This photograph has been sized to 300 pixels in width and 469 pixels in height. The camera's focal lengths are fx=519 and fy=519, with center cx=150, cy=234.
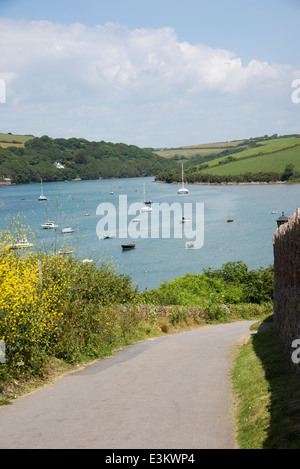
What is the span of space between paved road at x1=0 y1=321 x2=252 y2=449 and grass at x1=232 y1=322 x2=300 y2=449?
280mm

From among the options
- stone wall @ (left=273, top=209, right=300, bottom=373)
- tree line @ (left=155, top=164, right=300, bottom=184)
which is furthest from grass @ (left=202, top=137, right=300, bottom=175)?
stone wall @ (left=273, top=209, right=300, bottom=373)

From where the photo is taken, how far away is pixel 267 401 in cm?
828

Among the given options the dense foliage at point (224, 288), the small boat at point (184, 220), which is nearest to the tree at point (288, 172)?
the small boat at point (184, 220)

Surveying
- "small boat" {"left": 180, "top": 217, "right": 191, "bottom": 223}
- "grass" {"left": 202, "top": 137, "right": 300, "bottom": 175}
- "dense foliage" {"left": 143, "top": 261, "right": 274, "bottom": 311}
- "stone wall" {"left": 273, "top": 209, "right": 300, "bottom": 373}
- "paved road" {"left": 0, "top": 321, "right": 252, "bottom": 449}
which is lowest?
"dense foliage" {"left": 143, "top": 261, "right": 274, "bottom": 311}

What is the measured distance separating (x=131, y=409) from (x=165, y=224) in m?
92.2

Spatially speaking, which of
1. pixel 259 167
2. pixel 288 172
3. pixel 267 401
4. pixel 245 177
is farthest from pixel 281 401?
pixel 259 167

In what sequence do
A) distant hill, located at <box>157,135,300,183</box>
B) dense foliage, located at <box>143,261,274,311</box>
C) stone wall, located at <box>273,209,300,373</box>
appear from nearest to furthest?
stone wall, located at <box>273,209,300,373</box> → dense foliage, located at <box>143,261,274,311</box> → distant hill, located at <box>157,135,300,183</box>

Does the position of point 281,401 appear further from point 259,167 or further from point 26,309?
point 259,167

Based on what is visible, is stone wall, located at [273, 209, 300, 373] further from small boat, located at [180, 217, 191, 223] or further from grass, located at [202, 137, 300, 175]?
grass, located at [202, 137, 300, 175]

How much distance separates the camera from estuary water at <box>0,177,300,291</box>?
66.2 metres

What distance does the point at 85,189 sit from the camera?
591 ft

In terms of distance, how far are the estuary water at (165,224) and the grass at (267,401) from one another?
8614 millimetres

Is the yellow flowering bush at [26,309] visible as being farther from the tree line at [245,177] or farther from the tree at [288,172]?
the tree at [288,172]
